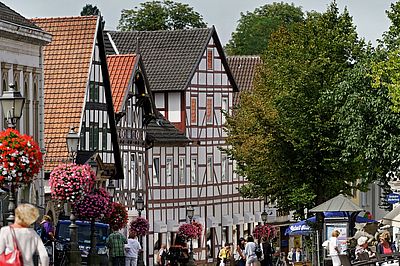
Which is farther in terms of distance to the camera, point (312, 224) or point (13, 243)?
point (312, 224)

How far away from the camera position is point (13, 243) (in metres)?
19.9

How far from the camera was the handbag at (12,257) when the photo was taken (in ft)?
65.1

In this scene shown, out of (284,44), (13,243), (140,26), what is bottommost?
(13,243)

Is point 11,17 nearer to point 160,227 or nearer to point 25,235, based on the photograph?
point 25,235

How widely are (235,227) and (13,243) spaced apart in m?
66.5

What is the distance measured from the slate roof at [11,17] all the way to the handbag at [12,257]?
25.6 metres

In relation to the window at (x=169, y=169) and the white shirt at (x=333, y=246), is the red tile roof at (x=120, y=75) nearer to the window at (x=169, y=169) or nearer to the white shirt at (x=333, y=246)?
the window at (x=169, y=169)

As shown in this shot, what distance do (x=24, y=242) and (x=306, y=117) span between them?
132ft

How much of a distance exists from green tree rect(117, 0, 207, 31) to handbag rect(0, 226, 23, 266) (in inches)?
3443

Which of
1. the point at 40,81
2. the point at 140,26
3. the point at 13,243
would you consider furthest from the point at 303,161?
Result: the point at 140,26

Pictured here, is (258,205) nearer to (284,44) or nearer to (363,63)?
(284,44)

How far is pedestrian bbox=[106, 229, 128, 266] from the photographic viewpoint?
44.2 m

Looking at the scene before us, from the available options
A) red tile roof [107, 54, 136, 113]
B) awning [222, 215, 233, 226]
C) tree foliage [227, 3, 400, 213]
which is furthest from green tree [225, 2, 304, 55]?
tree foliage [227, 3, 400, 213]

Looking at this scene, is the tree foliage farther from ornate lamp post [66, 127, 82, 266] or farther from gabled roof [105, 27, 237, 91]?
ornate lamp post [66, 127, 82, 266]
